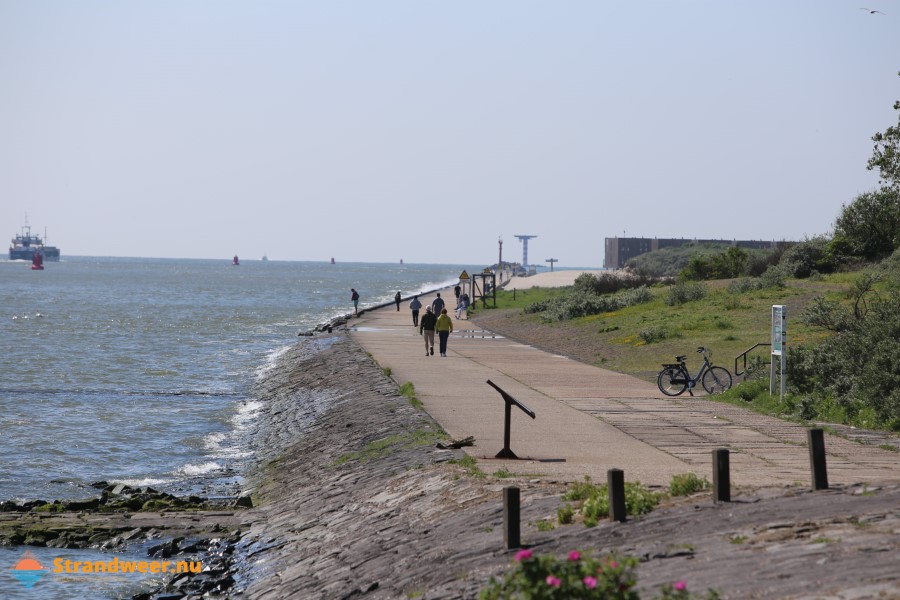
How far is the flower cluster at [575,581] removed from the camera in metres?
6.55

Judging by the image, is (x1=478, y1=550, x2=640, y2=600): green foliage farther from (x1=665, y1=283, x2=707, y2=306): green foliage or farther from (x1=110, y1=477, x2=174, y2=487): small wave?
(x1=665, y1=283, x2=707, y2=306): green foliage

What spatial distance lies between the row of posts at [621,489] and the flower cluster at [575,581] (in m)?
1.99

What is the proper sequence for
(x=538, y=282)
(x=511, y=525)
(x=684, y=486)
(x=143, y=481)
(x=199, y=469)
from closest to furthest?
1. (x=511, y=525)
2. (x=684, y=486)
3. (x=143, y=481)
4. (x=199, y=469)
5. (x=538, y=282)

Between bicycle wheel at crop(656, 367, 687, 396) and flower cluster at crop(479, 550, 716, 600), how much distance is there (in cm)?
1611

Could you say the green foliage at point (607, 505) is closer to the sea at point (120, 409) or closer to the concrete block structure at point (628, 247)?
the sea at point (120, 409)

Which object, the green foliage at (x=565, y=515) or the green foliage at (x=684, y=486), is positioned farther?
the green foliage at (x=684, y=486)

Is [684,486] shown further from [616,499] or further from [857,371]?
[857,371]

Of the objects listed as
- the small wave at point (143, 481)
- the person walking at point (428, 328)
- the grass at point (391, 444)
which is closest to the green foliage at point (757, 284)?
the person walking at point (428, 328)

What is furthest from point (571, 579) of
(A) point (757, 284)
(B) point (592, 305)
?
(B) point (592, 305)

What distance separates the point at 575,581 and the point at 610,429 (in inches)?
426

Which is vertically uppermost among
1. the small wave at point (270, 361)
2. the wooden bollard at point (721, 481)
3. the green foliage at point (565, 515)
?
the wooden bollard at point (721, 481)

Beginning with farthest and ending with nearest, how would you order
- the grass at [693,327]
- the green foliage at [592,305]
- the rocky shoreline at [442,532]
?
the green foliage at [592,305], the grass at [693,327], the rocky shoreline at [442,532]

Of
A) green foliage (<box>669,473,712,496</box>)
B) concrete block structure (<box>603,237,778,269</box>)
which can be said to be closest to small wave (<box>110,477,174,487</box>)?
green foliage (<box>669,473,712,496</box>)

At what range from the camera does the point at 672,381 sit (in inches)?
899
